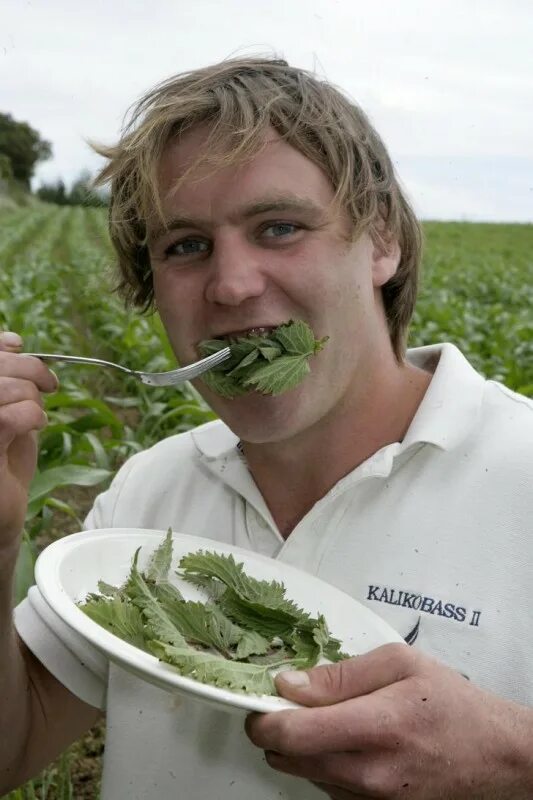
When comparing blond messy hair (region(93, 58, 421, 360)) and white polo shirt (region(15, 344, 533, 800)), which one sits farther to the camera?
blond messy hair (region(93, 58, 421, 360))

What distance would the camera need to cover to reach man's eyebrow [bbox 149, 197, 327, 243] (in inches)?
56.6

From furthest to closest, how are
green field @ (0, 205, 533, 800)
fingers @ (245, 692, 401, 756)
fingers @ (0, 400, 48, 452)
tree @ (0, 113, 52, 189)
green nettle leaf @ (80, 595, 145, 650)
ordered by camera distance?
tree @ (0, 113, 52, 189) < green field @ (0, 205, 533, 800) < fingers @ (0, 400, 48, 452) < green nettle leaf @ (80, 595, 145, 650) < fingers @ (245, 692, 401, 756)

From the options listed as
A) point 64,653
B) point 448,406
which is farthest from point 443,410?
point 64,653

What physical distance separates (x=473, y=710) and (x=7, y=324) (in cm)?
455

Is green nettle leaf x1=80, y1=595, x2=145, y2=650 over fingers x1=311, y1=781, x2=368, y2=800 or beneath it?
over

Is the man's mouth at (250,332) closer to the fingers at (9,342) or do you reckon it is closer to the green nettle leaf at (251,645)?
the fingers at (9,342)

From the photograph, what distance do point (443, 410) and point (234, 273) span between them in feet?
1.41

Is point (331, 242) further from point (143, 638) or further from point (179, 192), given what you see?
point (143, 638)

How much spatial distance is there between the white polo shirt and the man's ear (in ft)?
0.65

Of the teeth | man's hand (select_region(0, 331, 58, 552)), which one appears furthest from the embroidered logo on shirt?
man's hand (select_region(0, 331, 58, 552))

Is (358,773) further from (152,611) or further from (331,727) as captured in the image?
(152,611)

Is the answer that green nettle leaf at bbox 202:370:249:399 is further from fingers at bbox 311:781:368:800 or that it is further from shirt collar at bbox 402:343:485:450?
fingers at bbox 311:781:368:800

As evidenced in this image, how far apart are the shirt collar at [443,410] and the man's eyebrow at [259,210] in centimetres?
37

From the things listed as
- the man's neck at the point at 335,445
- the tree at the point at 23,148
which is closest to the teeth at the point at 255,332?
the man's neck at the point at 335,445
